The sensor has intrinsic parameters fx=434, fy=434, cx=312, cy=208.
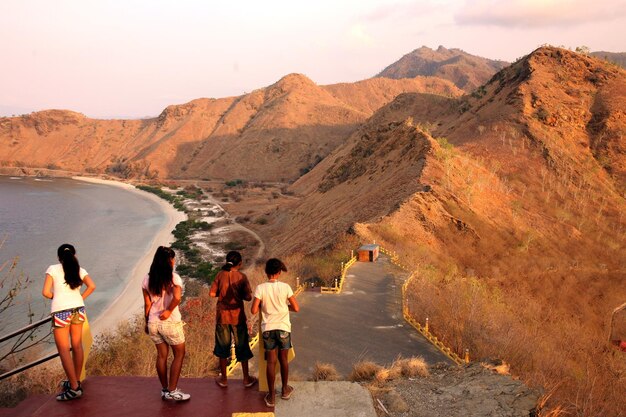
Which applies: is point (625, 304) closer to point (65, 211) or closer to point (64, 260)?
point (64, 260)

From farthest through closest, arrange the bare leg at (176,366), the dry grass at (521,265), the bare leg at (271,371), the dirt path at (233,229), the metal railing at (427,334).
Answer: the dirt path at (233,229) → the dry grass at (521,265) → the metal railing at (427,334) → the bare leg at (271,371) → the bare leg at (176,366)

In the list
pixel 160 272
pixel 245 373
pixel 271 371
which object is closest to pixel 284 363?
pixel 271 371

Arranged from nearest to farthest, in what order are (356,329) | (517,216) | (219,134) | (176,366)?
(176,366) → (356,329) → (517,216) → (219,134)

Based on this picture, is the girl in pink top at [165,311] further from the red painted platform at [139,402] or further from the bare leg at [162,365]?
the red painted platform at [139,402]

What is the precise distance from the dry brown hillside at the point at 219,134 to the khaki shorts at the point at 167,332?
8494 centimetres

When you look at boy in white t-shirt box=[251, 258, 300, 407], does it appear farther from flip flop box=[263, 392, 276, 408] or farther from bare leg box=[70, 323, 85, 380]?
bare leg box=[70, 323, 85, 380]

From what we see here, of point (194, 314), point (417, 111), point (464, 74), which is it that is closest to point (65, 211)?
point (417, 111)

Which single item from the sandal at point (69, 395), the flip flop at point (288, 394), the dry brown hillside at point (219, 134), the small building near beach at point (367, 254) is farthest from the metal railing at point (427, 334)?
Result: the dry brown hillside at point (219, 134)

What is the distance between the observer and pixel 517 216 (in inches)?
1150

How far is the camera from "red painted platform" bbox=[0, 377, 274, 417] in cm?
478

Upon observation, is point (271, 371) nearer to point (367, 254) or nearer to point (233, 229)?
point (367, 254)

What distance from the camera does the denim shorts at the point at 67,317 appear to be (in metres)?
5.02

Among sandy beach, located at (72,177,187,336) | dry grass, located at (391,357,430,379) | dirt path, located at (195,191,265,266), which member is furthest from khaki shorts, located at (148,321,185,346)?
dirt path, located at (195,191,265,266)

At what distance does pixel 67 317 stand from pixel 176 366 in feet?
4.68
